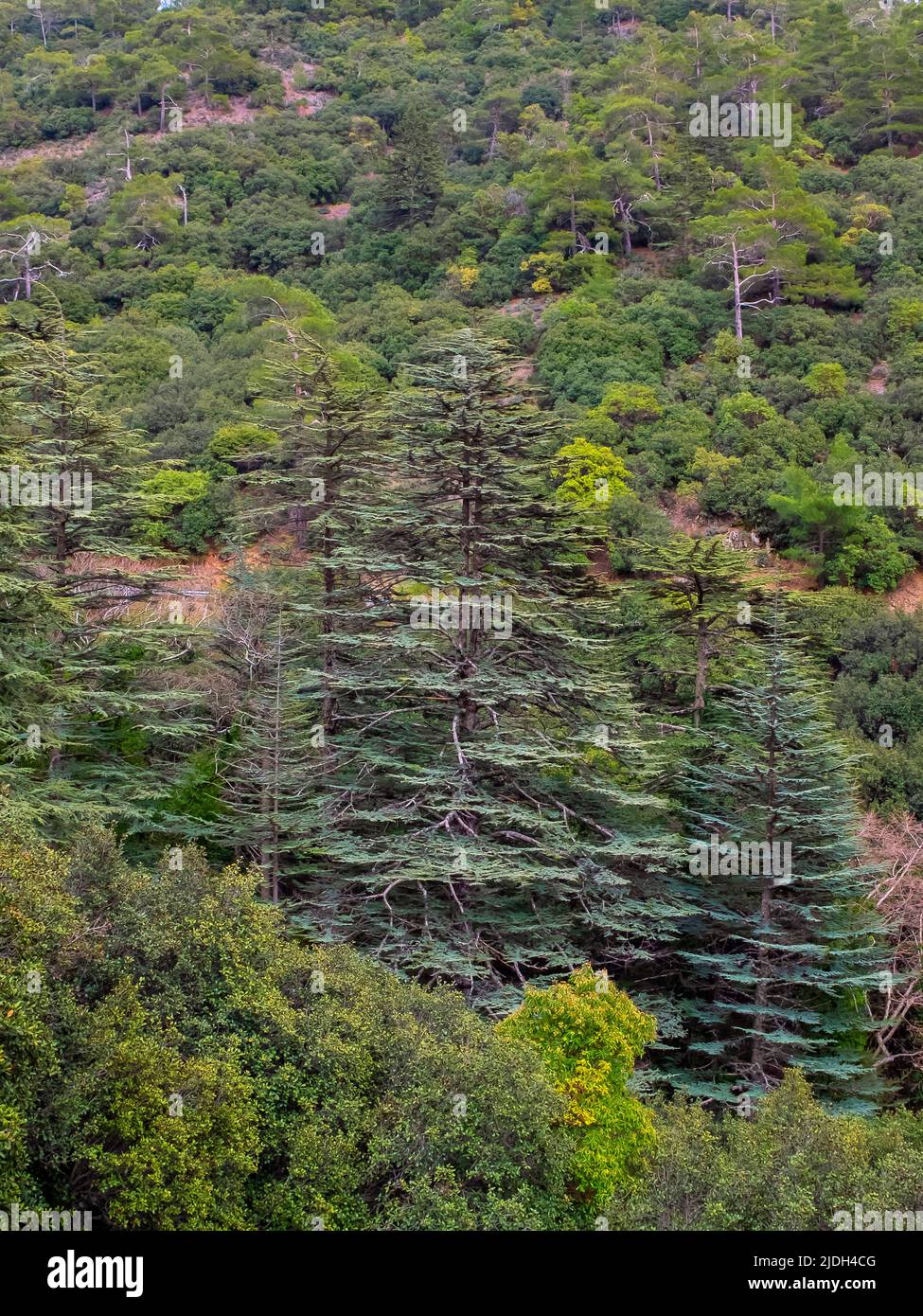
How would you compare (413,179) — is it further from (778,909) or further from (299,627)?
(778,909)

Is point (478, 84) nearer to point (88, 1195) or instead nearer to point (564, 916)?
point (564, 916)

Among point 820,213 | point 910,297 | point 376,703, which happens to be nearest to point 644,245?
point 820,213

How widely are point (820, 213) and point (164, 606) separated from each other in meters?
33.0

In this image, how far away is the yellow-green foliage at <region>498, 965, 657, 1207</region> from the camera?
10.6 meters

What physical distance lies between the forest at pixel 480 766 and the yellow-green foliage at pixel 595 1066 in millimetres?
49

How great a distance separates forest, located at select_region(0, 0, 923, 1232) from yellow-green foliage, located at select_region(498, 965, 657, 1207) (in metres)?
0.05

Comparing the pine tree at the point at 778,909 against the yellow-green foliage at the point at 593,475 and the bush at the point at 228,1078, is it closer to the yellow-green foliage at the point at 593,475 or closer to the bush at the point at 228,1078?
the bush at the point at 228,1078

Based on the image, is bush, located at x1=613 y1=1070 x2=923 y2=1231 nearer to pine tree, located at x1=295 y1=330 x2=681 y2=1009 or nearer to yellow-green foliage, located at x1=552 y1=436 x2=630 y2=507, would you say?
pine tree, located at x1=295 y1=330 x2=681 y2=1009

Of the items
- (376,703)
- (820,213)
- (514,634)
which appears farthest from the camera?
(820,213)

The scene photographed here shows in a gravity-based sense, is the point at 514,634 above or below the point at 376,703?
A: above

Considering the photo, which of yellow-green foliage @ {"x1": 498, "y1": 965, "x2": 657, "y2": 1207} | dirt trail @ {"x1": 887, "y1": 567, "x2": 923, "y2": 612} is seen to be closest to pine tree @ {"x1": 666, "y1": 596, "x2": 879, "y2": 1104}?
yellow-green foliage @ {"x1": 498, "y1": 965, "x2": 657, "y2": 1207}

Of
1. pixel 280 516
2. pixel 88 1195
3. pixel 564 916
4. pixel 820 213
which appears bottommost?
pixel 564 916

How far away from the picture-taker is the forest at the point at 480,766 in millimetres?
9250

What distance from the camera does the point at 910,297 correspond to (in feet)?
124
